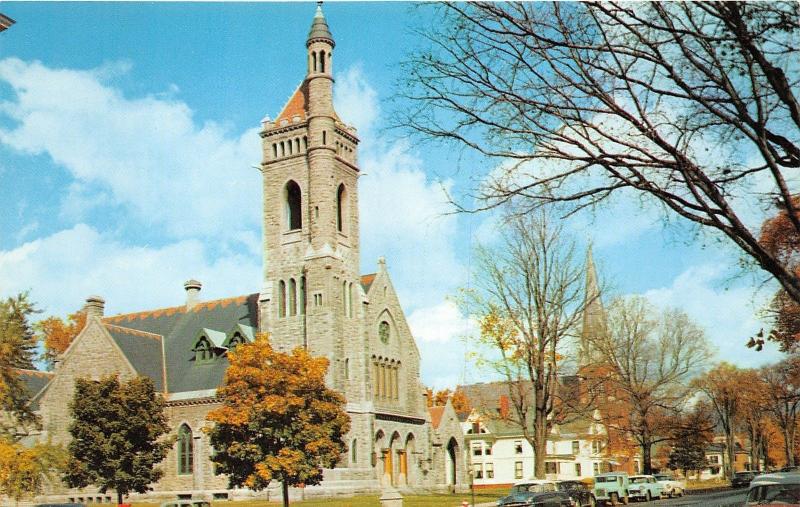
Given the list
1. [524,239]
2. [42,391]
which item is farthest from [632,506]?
[42,391]

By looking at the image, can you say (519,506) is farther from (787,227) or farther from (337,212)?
(337,212)

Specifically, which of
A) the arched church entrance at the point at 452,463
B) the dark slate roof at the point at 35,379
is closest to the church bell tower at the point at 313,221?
the arched church entrance at the point at 452,463

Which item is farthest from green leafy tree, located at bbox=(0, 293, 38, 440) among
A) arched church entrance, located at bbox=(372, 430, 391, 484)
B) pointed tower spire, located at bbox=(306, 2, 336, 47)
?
pointed tower spire, located at bbox=(306, 2, 336, 47)

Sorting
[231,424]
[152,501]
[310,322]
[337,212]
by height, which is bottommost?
[152,501]

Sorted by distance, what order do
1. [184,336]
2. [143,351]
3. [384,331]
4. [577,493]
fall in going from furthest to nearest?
[184,336], [384,331], [143,351], [577,493]

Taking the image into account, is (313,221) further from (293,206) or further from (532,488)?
(532,488)

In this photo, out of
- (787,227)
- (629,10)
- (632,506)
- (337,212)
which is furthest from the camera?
(337,212)

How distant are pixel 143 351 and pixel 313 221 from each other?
14.2 metres

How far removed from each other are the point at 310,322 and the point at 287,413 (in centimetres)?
1602

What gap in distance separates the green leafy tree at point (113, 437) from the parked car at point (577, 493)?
1911 cm

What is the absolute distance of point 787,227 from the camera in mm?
30625

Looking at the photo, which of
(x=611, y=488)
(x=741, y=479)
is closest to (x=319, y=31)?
(x=611, y=488)

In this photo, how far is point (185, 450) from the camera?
2063 inches

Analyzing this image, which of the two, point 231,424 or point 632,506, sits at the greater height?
point 231,424
